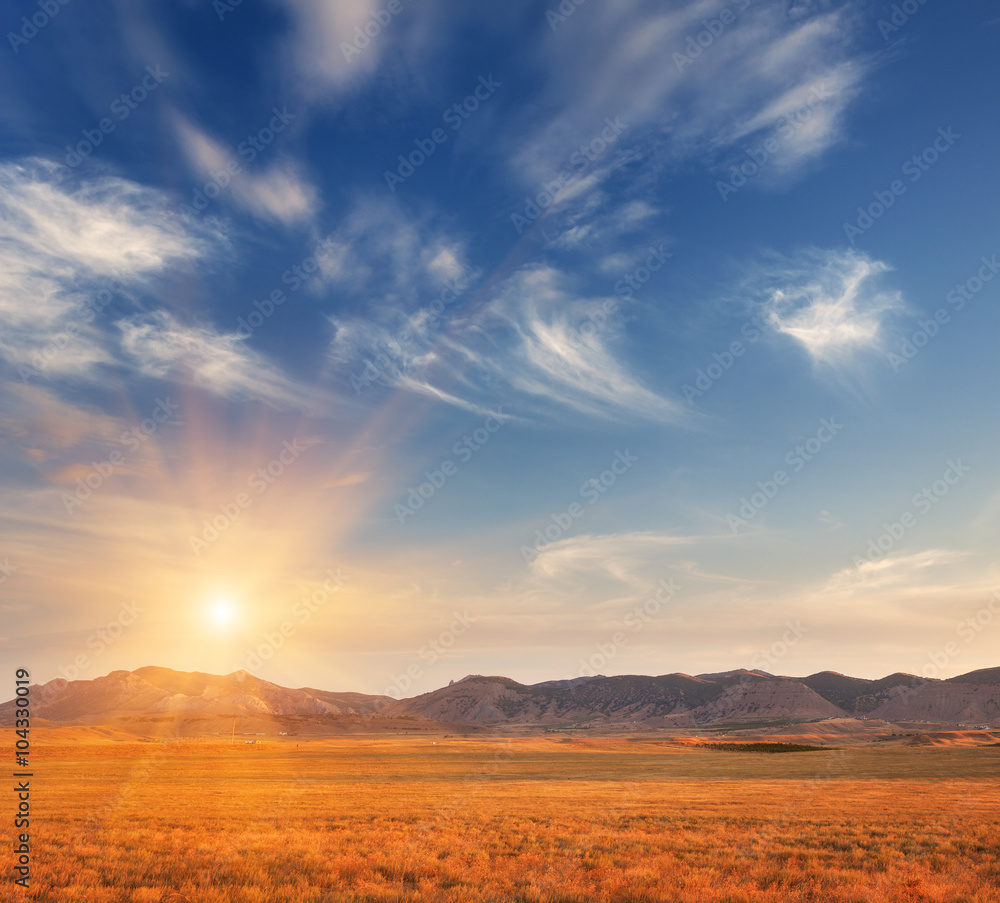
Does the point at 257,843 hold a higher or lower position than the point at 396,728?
higher

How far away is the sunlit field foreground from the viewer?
41.7 feet

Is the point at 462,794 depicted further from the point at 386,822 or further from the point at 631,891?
the point at 631,891

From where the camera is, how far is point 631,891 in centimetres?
1250

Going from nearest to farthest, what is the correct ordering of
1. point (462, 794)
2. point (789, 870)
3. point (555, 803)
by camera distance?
point (789, 870), point (555, 803), point (462, 794)

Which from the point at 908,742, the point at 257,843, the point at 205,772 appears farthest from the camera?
the point at 908,742

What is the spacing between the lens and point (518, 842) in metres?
18.4

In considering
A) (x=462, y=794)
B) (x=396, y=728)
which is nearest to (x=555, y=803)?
(x=462, y=794)

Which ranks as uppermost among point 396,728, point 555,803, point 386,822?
point 386,822

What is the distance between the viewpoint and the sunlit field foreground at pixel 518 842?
41.7 feet

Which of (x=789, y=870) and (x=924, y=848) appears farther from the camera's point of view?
(x=924, y=848)

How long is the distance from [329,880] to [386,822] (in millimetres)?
10244

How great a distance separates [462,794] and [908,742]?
101355 millimetres

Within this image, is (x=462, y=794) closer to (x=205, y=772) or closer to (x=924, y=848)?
(x=924, y=848)

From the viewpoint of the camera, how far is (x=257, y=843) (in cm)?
1742
